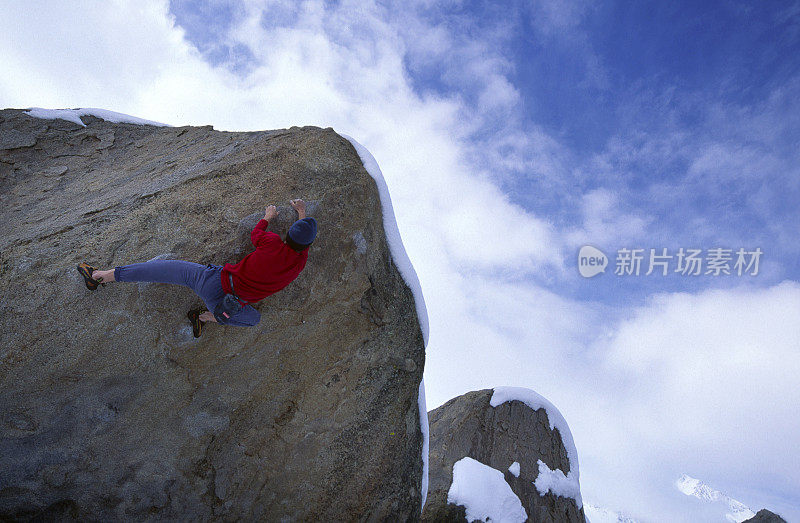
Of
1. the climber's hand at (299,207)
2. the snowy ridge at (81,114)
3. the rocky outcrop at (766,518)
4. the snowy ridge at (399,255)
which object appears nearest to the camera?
the climber's hand at (299,207)

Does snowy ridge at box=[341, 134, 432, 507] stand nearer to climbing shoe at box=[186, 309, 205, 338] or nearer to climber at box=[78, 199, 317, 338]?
climber at box=[78, 199, 317, 338]

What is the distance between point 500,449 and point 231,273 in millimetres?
8589

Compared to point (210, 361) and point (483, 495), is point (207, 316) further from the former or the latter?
point (483, 495)

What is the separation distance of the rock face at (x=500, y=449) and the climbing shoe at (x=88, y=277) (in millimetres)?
8078

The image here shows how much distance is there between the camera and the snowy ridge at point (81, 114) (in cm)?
786

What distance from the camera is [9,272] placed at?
4.18 metres

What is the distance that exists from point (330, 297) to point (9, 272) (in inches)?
126

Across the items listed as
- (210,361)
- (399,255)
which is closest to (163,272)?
(210,361)

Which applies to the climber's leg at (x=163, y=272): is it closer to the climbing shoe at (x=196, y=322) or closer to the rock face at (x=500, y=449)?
the climbing shoe at (x=196, y=322)

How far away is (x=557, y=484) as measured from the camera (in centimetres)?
985

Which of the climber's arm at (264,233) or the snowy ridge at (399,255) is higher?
the snowy ridge at (399,255)

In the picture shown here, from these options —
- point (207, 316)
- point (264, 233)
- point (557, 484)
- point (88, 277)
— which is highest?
point (557, 484)

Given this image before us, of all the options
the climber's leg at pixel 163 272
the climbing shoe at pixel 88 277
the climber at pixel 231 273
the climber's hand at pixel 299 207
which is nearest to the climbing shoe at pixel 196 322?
the climber at pixel 231 273

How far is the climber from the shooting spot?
396 centimetres
